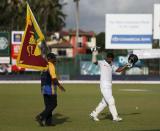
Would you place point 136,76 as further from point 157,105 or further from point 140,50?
point 157,105

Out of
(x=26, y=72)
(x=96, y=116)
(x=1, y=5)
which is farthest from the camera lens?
(x=1, y=5)

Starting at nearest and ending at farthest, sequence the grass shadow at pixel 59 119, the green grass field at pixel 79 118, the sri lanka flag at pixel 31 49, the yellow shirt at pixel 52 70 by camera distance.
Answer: the green grass field at pixel 79 118, the yellow shirt at pixel 52 70, the sri lanka flag at pixel 31 49, the grass shadow at pixel 59 119

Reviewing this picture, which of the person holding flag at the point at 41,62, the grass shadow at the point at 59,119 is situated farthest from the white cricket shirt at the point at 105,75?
the grass shadow at the point at 59,119

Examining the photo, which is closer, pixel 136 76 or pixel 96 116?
pixel 96 116

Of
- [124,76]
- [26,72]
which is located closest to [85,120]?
[124,76]

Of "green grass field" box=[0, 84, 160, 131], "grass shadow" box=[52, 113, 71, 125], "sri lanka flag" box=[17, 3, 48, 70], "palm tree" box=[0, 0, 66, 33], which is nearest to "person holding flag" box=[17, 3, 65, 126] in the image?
"sri lanka flag" box=[17, 3, 48, 70]

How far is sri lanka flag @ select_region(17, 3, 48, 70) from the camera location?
50.0 feet

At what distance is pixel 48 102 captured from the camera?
14.7 metres

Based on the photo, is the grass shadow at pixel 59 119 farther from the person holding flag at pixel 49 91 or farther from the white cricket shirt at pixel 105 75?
the white cricket shirt at pixel 105 75

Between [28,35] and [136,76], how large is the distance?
127 ft

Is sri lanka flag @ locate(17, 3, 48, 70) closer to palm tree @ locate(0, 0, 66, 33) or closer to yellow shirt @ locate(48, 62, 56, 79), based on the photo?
yellow shirt @ locate(48, 62, 56, 79)

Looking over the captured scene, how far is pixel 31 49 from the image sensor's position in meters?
15.4

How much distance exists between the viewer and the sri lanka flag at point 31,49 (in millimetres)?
A: 15227

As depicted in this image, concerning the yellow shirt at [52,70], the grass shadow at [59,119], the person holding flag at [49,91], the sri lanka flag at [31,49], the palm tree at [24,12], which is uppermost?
the palm tree at [24,12]
